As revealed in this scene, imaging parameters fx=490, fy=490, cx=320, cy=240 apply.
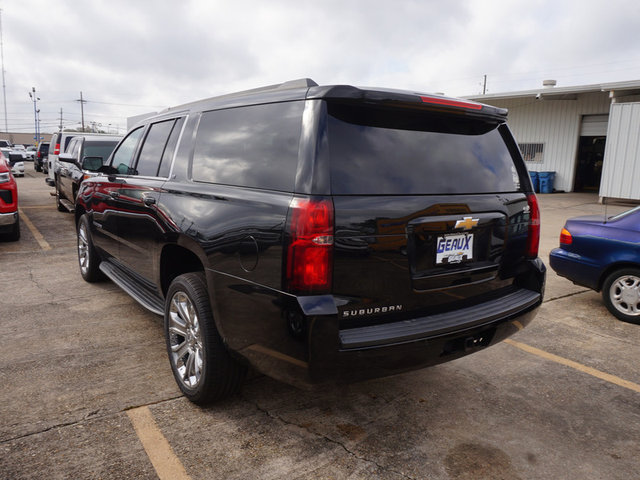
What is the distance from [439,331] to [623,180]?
16.4m

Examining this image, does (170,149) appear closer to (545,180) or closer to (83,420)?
(83,420)

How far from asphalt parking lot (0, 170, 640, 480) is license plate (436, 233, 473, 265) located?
1.06m

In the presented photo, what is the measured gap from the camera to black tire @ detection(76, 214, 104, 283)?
18.1ft

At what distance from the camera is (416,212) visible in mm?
2500

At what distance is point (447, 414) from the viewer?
3111 millimetres

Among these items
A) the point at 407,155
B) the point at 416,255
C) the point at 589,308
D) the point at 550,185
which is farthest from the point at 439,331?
the point at 550,185

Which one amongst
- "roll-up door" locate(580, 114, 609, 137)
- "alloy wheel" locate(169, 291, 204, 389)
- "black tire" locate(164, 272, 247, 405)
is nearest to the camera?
"black tire" locate(164, 272, 247, 405)

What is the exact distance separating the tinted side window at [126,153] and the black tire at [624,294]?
4817mm

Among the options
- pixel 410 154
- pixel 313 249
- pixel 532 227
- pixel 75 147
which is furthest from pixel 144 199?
pixel 75 147

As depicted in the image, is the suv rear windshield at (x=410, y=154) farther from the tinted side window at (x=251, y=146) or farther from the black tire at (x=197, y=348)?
the black tire at (x=197, y=348)

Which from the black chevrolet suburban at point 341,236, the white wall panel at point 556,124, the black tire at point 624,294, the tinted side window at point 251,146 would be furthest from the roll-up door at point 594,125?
the tinted side window at point 251,146

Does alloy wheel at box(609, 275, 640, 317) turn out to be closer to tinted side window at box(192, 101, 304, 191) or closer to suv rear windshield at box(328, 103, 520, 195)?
suv rear windshield at box(328, 103, 520, 195)

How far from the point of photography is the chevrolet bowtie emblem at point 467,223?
2657mm

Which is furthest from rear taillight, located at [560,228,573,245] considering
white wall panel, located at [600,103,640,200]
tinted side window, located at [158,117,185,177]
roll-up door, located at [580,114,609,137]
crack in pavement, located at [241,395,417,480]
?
roll-up door, located at [580,114,609,137]
